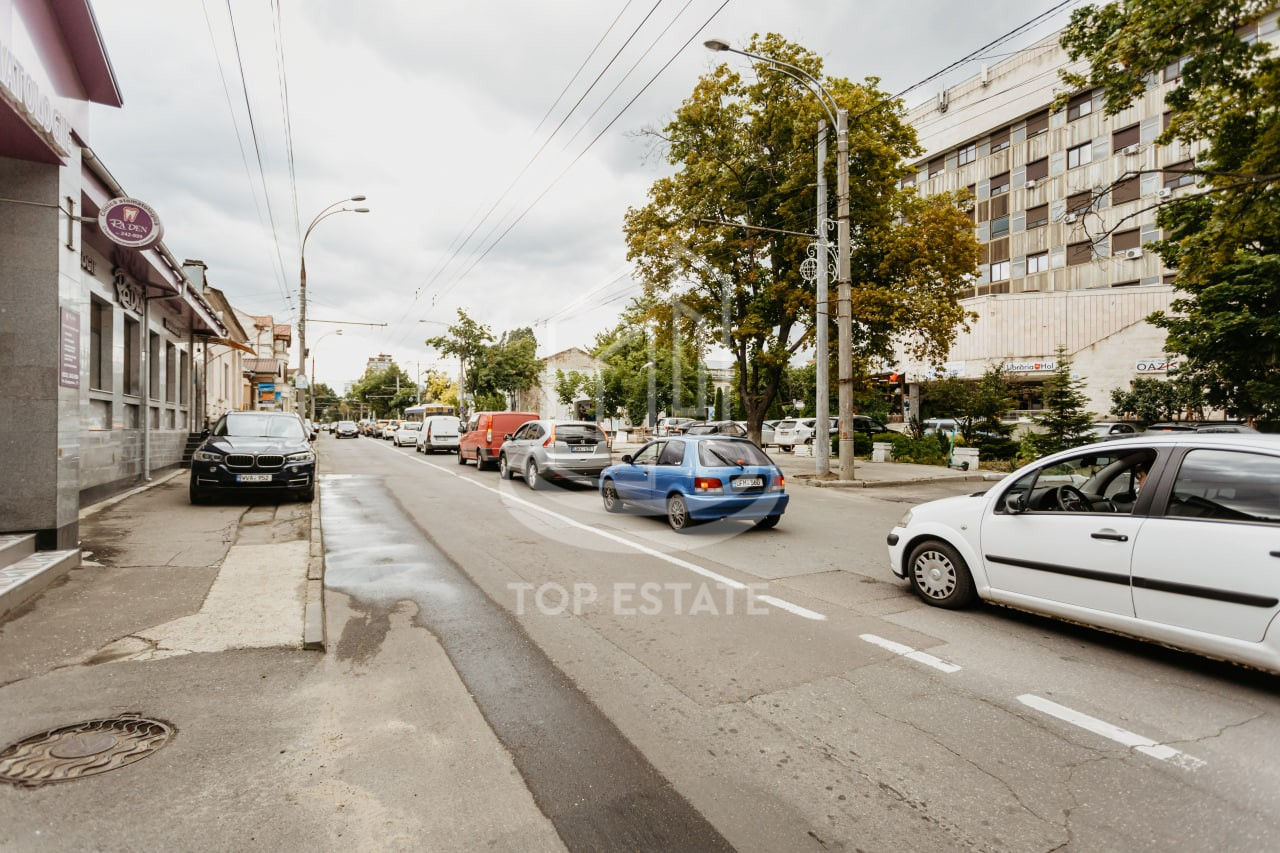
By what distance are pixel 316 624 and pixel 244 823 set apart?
256cm

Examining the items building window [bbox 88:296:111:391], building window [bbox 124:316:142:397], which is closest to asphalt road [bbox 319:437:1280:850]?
building window [bbox 88:296:111:391]

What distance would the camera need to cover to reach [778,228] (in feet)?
67.3

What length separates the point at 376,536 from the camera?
942cm

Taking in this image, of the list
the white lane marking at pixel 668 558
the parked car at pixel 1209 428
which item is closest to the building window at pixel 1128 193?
the parked car at pixel 1209 428

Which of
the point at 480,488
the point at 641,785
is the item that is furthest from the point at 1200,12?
the point at 480,488

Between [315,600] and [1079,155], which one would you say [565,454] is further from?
[1079,155]

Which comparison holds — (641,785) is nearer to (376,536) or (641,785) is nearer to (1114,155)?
(376,536)

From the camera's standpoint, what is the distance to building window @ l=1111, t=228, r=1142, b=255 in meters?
38.1

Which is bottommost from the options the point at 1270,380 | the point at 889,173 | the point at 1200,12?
the point at 1270,380

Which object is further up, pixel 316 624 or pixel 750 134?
pixel 750 134

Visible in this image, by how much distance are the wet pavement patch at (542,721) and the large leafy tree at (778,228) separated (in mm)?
15768

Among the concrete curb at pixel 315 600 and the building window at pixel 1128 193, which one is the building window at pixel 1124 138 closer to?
the building window at pixel 1128 193

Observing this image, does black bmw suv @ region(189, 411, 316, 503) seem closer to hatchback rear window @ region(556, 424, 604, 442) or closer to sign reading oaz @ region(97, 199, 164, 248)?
sign reading oaz @ region(97, 199, 164, 248)

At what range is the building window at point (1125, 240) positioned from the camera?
3806cm
